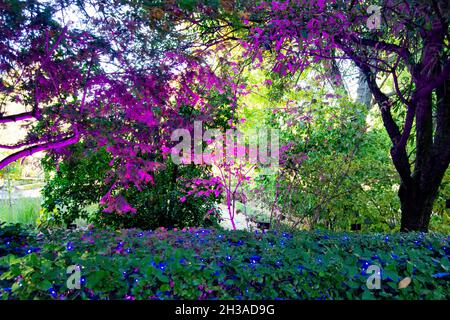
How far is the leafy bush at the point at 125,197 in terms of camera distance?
457 centimetres

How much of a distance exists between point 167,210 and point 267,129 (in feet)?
5.79

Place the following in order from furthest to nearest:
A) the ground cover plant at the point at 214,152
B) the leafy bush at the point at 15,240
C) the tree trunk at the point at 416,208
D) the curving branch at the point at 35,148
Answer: the tree trunk at the point at 416,208, the curving branch at the point at 35,148, the leafy bush at the point at 15,240, the ground cover plant at the point at 214,152

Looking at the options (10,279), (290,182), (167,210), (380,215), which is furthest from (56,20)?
(380,215)

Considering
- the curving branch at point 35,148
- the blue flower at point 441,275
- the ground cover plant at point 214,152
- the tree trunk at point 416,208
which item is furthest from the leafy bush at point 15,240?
the tree trunk at point 416,208

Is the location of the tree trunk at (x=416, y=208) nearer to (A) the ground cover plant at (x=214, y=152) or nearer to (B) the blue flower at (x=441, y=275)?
(A) the ground cover plant at (x=214, y=152)

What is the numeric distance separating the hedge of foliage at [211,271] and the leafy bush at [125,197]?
7.16ft

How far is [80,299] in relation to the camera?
1715 millimetres

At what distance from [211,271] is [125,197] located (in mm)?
2926

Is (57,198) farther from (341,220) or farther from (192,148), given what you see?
(341,220)

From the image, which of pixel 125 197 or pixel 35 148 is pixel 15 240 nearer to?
pixel 35 148

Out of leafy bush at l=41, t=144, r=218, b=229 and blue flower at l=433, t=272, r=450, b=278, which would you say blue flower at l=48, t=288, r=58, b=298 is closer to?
blue flower at l=433, t=272, r=450, b=278

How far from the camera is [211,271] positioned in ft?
6.07

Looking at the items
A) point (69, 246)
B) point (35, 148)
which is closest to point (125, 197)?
point (35, 148)

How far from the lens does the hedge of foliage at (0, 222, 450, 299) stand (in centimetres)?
174
